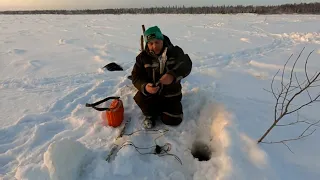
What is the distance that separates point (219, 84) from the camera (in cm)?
455

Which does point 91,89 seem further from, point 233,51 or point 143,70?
point 233,51

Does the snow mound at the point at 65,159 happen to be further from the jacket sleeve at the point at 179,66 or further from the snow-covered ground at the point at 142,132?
the jacket sleeve at the point at 179,66

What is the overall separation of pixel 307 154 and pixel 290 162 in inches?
9.5

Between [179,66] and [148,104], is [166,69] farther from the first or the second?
[148,104]

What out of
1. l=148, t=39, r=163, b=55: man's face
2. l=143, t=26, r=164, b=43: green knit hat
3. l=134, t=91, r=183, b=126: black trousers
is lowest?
l=134, t=91, r=183, b=126: black trousers

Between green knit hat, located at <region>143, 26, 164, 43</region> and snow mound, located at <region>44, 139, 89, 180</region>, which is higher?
green knit hat, located at <region>143, 26, 164, 43</region>

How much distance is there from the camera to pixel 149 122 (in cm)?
314

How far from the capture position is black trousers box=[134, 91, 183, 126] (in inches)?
122

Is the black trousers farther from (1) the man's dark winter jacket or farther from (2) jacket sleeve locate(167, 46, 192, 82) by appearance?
(2) jacket sleeve locate(167, 46, 192, 82)

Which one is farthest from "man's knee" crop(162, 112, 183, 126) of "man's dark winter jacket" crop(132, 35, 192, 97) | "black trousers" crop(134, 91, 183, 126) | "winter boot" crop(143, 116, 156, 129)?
"man's dark winter jacket" crop(132, 35, 192, 97)

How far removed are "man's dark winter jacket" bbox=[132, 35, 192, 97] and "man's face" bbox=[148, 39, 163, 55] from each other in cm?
6

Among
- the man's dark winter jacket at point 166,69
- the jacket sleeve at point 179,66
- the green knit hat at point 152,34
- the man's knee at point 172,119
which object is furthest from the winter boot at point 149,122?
the green knit hat at point 152,34

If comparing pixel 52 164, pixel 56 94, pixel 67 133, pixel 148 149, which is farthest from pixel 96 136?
pixel 56 94

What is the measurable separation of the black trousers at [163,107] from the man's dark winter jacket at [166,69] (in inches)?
3.2
